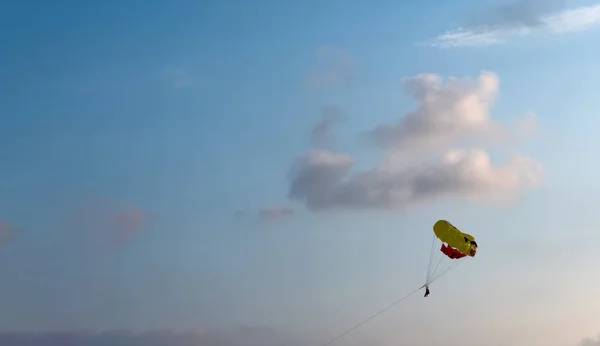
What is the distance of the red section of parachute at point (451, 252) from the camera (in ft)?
637

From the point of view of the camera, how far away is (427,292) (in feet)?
635

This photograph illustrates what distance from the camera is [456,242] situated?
193125 mm

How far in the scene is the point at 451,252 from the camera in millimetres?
194750

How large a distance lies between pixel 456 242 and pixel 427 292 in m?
10.3

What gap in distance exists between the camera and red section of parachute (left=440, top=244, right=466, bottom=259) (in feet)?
637
